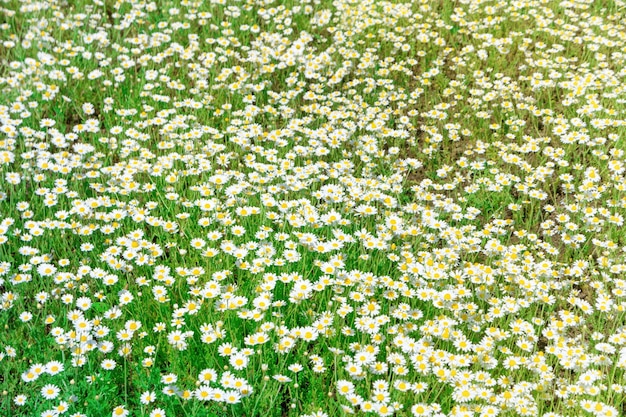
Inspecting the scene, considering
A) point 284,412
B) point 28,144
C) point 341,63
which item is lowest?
point 284,412

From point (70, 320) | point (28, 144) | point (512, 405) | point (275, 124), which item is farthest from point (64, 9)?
point (512, 405)

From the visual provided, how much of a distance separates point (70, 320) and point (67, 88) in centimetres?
309

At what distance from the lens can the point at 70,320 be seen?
14.9 feet

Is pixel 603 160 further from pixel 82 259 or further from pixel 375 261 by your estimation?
pixel 82 259

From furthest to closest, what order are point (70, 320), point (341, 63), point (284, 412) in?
point (341, 63), point (70, 320), point (284, 412)

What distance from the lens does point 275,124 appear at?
6332 millimetres

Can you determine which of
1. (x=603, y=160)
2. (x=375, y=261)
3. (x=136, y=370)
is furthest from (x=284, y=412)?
(x=603, y=160)

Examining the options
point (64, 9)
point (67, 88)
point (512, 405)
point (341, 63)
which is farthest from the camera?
point (64, 9)

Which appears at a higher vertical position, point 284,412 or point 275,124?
point 275,124

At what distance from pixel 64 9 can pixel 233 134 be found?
3.31 metres

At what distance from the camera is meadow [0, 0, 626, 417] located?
160 inches

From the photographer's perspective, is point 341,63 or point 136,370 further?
point 341,63

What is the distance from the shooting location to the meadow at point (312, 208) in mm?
4055

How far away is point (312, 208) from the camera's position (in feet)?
16.9
